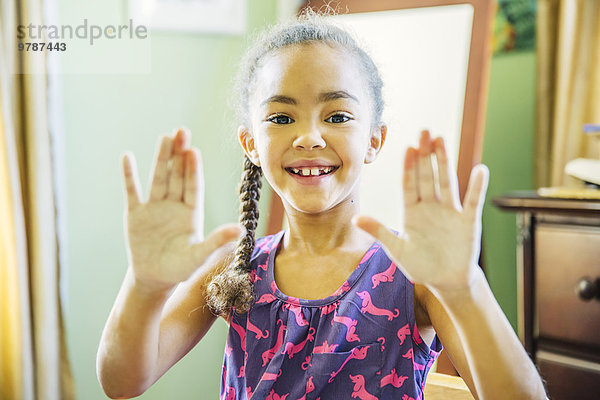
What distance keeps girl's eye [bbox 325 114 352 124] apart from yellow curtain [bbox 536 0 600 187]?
95cm

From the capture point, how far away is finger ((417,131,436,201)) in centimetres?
66

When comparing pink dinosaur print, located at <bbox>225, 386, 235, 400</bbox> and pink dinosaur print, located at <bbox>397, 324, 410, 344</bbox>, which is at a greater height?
pink dinosaur print, located at <bbox>397, 324, 410, 344</bbox>

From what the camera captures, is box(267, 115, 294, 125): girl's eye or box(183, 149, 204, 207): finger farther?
box(267, 115, 294, 125): girl's eye

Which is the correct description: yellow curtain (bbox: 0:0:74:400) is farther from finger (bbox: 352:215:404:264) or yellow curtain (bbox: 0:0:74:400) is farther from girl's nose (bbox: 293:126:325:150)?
finger (bbox: 352:215:404:264)

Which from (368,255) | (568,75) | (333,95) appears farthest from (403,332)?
(568,75)

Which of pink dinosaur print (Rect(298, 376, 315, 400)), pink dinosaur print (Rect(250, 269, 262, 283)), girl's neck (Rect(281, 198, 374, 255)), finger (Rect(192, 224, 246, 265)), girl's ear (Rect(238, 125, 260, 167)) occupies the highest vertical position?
girl's ear (Rect(238, 125, 260, 167))

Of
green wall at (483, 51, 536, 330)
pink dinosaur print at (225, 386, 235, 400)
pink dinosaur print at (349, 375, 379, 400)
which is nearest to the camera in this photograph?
pink dinosaur print at (349, 375, 379, 400)

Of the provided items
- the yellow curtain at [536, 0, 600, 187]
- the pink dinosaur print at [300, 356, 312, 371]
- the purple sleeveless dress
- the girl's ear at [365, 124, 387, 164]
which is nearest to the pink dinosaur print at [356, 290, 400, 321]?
the purple sleeveless dress

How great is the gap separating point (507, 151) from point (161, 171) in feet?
4.40

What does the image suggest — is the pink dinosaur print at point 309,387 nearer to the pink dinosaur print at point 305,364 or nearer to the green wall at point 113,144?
the pink dinosaur print at point 305,364

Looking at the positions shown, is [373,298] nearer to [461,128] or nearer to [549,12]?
[461,128]

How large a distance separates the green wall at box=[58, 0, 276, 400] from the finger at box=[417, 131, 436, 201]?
1173mm

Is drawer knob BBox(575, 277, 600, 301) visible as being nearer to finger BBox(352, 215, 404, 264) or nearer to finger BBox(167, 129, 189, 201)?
finger BBox(352, 215, 404, 264)

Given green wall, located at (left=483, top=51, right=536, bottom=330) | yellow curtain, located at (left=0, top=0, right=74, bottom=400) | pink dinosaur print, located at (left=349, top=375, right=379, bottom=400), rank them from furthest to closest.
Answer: green wall, located at (left=483, top=51, right=536, bottom=330)
yellow curtain, located at (left=0, top=0, right=74, bottom=400)
pink dinosaur print, located at (left=349, top=375, right=379, bottom=400)
